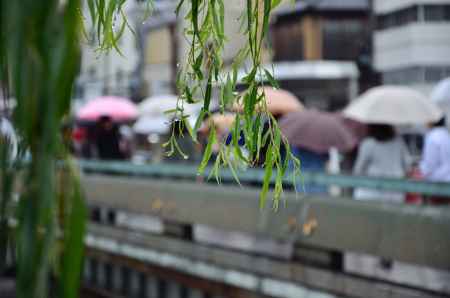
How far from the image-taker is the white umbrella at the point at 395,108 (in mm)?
9859

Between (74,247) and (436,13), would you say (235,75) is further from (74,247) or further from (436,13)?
(436,13)

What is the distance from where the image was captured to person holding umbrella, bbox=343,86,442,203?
304 inches

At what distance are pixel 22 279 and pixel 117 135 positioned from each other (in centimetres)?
1054

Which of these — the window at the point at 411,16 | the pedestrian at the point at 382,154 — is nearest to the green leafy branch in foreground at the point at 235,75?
the pedestrian at the point at 382,154

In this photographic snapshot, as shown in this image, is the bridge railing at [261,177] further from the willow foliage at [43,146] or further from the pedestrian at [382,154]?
the willow foliage at [43,146]

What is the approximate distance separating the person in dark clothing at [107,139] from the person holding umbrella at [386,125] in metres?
2.91

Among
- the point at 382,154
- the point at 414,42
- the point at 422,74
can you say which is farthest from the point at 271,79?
the point at 414,42

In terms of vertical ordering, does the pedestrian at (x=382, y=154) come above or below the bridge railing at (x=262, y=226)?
above

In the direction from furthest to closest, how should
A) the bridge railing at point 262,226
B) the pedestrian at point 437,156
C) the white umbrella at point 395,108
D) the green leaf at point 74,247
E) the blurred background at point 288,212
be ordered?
the white umbrella at point 395,108 < the pedestrian at point 437,156 < the bridge railing at point 262,226 < the blurred background at point 288,212 < the green leaf at point 74,247

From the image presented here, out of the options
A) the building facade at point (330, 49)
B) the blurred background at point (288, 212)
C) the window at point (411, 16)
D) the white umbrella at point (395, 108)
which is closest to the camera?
the blurred background at point (288, 212)

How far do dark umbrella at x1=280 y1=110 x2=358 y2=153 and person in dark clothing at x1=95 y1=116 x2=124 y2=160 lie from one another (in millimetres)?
2417

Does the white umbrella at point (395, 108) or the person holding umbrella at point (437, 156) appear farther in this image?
the white umbrella at point (395, 108)

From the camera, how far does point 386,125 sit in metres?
7.79

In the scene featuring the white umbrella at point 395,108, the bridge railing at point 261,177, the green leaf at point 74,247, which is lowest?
the bridge railing at point 261,177
